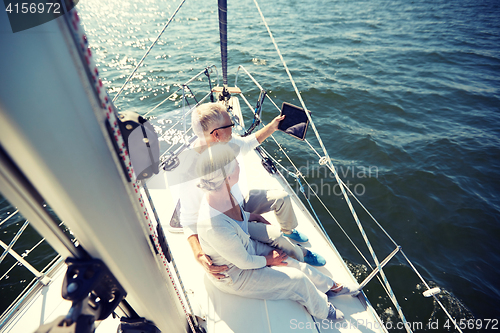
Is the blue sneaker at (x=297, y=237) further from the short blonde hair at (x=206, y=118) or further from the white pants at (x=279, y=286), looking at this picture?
the short blonde hair at (x=206, y=118)

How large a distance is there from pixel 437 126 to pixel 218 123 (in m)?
5.93

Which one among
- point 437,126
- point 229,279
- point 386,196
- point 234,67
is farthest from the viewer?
point 234,67

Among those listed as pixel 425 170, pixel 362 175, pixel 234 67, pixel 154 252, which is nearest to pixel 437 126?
pixel 425 170

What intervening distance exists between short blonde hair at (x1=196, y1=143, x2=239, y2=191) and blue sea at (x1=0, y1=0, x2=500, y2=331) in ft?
8.25

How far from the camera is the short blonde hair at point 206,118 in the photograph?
127cm

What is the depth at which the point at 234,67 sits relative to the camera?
7.01 meters

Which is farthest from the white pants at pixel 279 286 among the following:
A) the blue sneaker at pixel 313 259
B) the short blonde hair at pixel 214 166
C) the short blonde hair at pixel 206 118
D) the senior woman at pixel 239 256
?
the short blonde hair at pixel 206 118

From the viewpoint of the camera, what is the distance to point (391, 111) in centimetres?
542

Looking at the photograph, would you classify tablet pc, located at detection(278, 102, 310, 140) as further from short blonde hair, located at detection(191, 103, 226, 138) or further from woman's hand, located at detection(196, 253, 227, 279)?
woman's hand, located at detection(196, 253, 227, 279)

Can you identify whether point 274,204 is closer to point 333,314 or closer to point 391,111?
point 333,314

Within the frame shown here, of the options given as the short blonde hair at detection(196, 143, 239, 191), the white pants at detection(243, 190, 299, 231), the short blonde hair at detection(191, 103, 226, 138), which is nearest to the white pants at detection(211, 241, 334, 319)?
the white pants at detection(243, 190, 299, 231)

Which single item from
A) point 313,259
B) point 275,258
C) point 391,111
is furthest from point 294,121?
point 391,111

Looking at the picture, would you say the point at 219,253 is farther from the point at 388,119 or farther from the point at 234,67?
the point at 234,67

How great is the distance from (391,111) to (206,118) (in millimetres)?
5716
